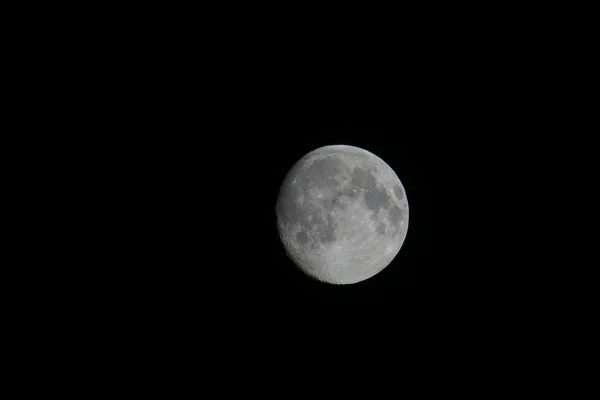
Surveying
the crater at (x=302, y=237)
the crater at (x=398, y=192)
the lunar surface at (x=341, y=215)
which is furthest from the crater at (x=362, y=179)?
the crater at (x=302, y=237)

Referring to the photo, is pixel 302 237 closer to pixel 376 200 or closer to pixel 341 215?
pixel 341 215

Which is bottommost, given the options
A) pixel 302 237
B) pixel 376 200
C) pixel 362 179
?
pixel 302 237

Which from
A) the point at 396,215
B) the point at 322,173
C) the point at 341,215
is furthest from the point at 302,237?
the point at 396,215

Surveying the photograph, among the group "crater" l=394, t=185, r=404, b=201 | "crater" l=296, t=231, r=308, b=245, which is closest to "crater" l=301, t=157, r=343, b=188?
"crater" l=296, t=231, r=308, b=245

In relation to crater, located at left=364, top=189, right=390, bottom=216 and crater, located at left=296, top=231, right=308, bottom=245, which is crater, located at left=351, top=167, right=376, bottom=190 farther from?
crater, located at left=296, top=231, right=308, bottom=245

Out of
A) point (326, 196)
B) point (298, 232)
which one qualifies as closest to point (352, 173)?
point (326, 196)

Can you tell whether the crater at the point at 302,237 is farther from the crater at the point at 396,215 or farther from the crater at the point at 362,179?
the crater at the point at 396,215

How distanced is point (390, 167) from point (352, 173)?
0.51 m

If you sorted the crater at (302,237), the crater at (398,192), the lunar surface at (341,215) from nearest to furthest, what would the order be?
the lunar surface at (341,215) < the crater at (302,237) < the crater at (398,192)

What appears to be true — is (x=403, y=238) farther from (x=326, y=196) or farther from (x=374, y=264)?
(x=326, y=196)

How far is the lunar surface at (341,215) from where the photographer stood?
3.56m

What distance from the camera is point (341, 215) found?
354 cm

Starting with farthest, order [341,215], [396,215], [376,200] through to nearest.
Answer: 1. [396,215]
2. [376,200]
3. [341,215]

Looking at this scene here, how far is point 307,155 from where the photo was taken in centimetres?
395
